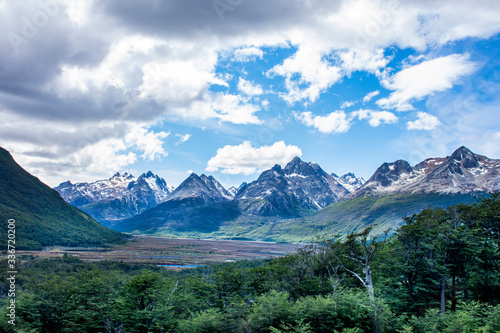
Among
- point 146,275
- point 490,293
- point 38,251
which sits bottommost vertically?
point 38,251

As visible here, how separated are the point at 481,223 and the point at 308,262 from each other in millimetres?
29546

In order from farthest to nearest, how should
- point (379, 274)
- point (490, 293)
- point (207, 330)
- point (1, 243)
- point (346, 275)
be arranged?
point (1, 243)
point (346, 275)
point (379, 274)
point (490, 293)
point (207, 330)

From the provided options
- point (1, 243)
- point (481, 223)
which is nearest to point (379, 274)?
point (481, 223)

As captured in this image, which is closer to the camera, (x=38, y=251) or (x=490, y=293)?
(x=490, y=293)

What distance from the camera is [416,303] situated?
140ft

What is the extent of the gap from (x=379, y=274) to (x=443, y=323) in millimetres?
18031

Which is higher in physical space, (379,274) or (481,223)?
(481,223)

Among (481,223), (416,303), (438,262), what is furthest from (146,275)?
(481,223)

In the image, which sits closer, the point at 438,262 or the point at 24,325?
the point at 24,325

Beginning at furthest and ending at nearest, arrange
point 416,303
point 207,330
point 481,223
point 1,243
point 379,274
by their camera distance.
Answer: point 1,243 < point 379,274 < point 481,223 < point 416,303 < point 207,330

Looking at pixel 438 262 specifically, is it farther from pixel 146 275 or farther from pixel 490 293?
pixel 146 275

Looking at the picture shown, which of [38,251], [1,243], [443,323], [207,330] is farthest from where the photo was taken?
[38,251]

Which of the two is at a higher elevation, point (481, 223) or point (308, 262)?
point (481, 223)

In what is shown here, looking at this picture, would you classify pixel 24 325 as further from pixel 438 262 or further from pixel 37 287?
pixel 438 262
